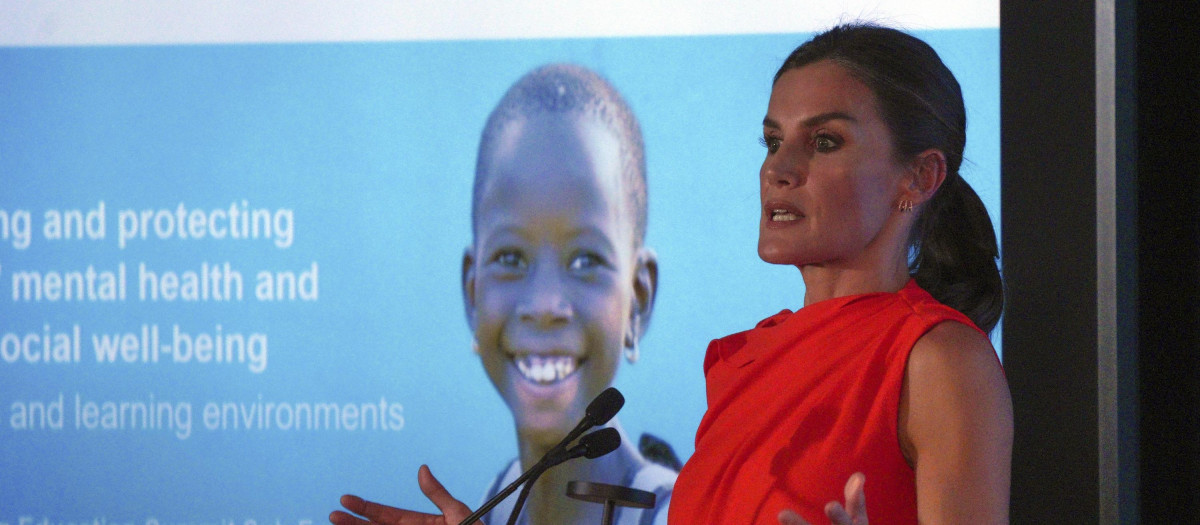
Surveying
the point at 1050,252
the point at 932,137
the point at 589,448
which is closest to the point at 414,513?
the point at 589,448

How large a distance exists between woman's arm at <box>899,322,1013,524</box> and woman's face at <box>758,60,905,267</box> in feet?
0.62

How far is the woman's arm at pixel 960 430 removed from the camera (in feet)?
3.07

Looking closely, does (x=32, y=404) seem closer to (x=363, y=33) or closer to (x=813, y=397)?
(x=363, y=33)

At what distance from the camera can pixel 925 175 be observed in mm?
1160

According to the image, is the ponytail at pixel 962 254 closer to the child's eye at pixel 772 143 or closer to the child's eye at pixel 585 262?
the child's eye at pixel 772 143

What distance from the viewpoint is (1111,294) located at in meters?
1.90

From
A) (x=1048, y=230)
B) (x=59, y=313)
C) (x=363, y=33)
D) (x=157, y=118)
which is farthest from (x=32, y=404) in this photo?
(x=1048, y=230)

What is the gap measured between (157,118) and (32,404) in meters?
0.71

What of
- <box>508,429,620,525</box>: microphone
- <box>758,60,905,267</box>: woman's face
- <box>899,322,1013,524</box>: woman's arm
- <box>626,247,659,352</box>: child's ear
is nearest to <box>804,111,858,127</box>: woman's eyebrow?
<box>758,60,905,267</box>: woman's face

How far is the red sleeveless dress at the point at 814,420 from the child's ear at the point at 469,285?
3.80ft

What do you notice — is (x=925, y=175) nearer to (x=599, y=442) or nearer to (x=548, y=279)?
(x=599, y=442)

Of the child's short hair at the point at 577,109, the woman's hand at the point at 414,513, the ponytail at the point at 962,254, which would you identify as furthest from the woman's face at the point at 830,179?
the child's short hair at the point at 577,109

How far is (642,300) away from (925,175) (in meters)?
1.14

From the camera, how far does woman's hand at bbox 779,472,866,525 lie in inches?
32.0
